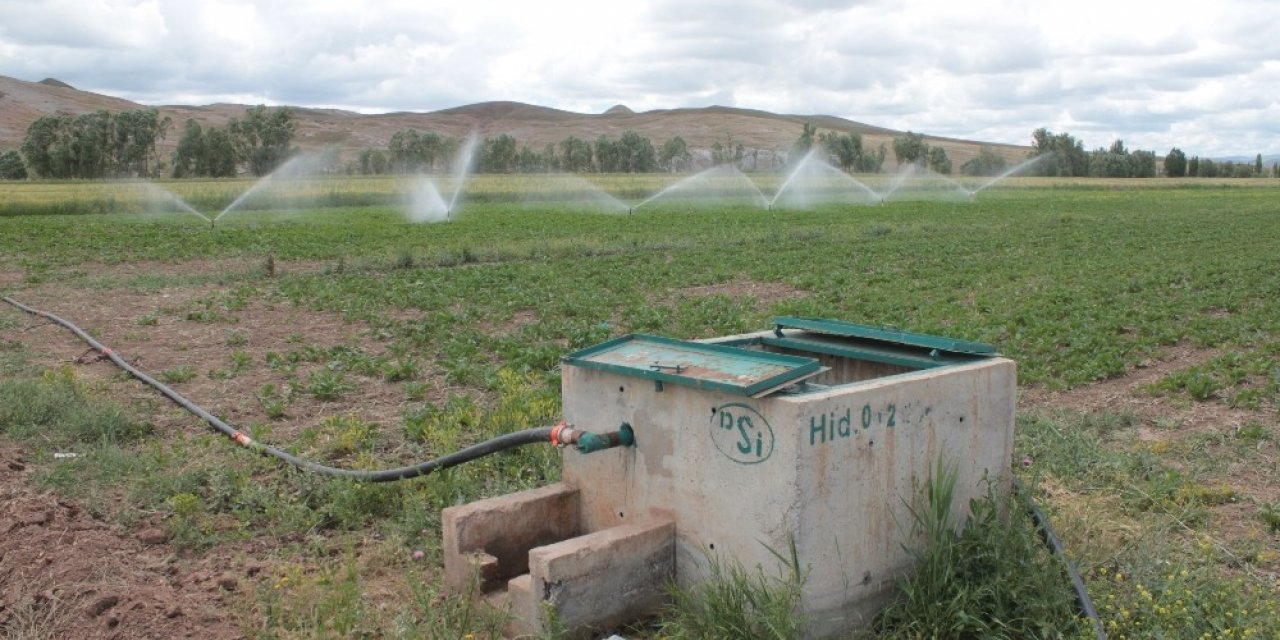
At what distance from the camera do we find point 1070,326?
13.7m

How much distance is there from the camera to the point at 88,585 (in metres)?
→ 5.26

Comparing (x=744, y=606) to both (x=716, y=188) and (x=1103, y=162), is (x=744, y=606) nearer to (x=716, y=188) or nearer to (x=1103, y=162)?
(x=716, y=188)

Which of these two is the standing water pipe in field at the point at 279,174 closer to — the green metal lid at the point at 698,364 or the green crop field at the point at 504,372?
the green crop field at the point at 504,372

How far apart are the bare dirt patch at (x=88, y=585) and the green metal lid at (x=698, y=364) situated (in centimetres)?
224

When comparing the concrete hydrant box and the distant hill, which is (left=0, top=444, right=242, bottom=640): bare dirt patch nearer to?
the concrete hydrant box

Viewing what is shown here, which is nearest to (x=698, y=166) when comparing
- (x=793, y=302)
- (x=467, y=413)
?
(x=793, y=302)

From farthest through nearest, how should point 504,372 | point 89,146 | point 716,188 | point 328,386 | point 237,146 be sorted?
point 89,146, point 237,146, point 716,188, point 504,372, point 328,386

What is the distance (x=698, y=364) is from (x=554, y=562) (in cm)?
122

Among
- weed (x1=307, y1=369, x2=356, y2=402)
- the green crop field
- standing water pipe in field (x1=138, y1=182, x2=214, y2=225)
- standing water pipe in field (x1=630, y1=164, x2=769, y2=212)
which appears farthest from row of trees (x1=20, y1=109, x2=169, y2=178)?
weed (x1=307, y1=369, x2=356, y2=402)

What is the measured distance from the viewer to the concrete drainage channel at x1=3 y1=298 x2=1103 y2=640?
486 centimetres

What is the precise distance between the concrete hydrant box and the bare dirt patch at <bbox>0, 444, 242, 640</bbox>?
1315 millimetres

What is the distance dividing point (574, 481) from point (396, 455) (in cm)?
262

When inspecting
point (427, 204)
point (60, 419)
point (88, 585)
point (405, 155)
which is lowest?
point (88, 585)

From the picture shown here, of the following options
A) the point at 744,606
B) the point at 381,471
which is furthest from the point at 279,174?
the point at 744,606
